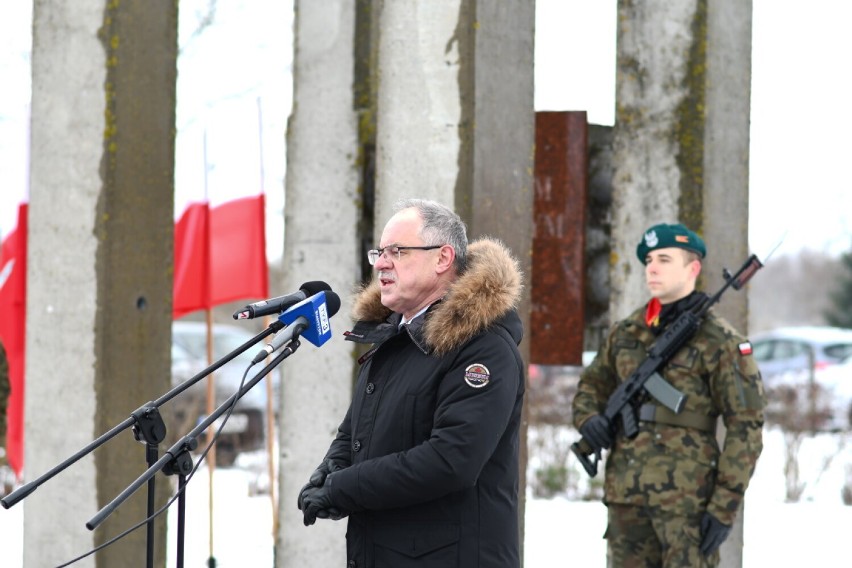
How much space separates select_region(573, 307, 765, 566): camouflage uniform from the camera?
15.6ft

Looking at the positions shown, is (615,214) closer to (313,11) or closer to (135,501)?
(313,11)

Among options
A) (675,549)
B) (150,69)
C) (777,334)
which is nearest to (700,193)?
(675,549)

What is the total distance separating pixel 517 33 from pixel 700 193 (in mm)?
1152

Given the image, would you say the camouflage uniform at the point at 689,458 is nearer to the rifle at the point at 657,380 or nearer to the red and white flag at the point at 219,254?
the rifle at the point at 657,380

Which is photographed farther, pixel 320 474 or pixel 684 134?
pixel 684 134

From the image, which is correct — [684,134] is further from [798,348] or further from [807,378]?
[798,348]

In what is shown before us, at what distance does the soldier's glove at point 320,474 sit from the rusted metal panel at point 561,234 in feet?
8.80

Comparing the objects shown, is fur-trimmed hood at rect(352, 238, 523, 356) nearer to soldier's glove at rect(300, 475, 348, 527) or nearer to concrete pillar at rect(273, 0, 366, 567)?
soldier's glove at rect(300, 475, 348, 527)

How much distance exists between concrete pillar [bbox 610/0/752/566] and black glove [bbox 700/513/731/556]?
1.05 meters

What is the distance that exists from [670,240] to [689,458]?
2.80 ft

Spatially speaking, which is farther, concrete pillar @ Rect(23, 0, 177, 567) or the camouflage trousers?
concrete pillar @ Rect(23, 0, 177, 567)

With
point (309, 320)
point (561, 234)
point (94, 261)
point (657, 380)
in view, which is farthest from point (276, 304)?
point (561, 234)

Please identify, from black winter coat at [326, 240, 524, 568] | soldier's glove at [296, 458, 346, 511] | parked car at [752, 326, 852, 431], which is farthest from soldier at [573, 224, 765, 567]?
parked car at [752, 326, 852, 431]

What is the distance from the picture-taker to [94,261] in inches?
215
